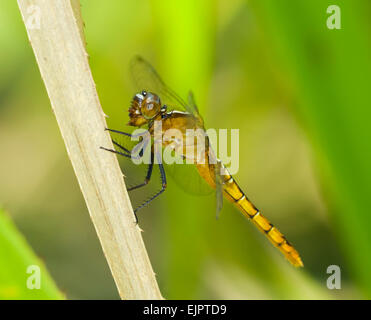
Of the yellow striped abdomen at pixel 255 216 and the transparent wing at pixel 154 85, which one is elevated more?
the transparent wing at pixel 154 85

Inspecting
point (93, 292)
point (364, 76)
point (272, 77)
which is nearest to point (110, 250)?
point (364, 76)

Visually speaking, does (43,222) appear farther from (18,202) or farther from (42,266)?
(42,266)

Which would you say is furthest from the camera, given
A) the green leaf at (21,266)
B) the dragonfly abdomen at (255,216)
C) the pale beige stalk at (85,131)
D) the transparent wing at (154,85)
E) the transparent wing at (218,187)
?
the dragonfly abdomen at (255,216)

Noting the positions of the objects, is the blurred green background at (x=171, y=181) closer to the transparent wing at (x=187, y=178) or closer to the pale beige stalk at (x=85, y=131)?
the transparent wing at (x=187, y=178)

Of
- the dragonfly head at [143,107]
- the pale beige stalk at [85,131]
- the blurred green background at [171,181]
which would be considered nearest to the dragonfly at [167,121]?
the dragonfly head at [143,107]

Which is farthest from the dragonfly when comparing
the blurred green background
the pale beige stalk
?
the pale beige stalk

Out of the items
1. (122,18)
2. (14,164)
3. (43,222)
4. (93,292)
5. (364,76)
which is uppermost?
(122,18)
